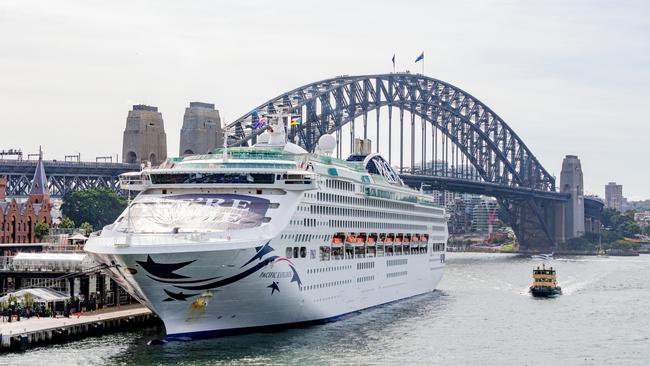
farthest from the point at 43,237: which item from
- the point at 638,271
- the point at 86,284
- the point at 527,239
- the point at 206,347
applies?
the point at 527,239

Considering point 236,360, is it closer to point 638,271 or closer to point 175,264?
point 175,264

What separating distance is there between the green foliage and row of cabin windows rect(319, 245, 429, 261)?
4330 cm

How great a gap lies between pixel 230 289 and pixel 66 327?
9372 mm

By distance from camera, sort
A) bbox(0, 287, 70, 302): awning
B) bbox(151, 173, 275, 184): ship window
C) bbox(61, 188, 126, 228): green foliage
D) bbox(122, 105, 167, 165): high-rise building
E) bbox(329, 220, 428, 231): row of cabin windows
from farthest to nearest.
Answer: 1. bbox(122, 105, 167, 165): high-rise building
2. bbox(61, 188, 126, 228): green foliage
3. bbox(329, 220, 428, 231): row of cabin windows
4. bbox(0, 287, 70, 302): awning
5. bbox(151, 173, 275, 184): ship window

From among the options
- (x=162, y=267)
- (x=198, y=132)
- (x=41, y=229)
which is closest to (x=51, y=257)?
(x=41, y=229)

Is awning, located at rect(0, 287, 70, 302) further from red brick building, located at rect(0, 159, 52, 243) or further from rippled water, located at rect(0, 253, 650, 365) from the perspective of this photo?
red brick building, located at rect(0, 159, 52, 243)

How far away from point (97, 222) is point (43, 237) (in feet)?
96.8

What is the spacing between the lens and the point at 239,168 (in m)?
54.6

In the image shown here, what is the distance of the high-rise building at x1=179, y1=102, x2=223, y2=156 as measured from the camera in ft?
389

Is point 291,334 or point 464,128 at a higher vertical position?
point 464,128

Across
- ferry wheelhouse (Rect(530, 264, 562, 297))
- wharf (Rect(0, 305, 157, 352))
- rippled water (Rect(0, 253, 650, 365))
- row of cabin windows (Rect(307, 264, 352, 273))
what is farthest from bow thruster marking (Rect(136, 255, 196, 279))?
ferry wheelhouse (Rect(530, 264, 562, 297))

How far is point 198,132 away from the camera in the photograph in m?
119

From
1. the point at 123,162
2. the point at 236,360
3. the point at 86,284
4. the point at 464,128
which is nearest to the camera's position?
the point at 236,360

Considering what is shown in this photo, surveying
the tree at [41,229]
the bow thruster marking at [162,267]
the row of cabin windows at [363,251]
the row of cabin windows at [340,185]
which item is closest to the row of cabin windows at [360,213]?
the row of cabin windows at [340,185]
